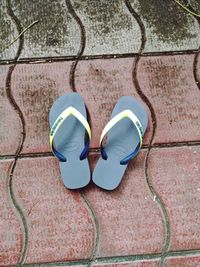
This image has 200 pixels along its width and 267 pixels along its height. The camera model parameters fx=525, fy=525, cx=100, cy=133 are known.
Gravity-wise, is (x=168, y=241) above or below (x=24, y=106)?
below

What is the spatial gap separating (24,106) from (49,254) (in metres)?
0.49

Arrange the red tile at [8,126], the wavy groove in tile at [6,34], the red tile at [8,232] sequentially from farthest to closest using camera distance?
the wavy groove in tile at [6,34]
the red tile at [8,126]
the red tile at [8,232]

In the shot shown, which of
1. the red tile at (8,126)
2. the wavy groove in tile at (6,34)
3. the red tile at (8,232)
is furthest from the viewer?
the wavy groove in tile at (6,34)

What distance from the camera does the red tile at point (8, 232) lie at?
156cm

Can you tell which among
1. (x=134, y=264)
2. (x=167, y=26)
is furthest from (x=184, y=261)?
(x=167, y=26)

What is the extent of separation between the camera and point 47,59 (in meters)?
1.79

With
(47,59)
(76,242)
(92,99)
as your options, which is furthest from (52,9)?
(76,242)

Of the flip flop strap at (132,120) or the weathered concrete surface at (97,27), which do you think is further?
the weathered concrete surface at (97,27)

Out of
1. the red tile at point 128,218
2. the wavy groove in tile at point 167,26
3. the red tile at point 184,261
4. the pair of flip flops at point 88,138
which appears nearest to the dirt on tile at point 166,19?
the wavy groove in tile at point 167,26

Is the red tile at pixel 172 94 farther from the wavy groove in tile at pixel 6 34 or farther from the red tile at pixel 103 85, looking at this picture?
the wavy groove in tile at pixel 6 34

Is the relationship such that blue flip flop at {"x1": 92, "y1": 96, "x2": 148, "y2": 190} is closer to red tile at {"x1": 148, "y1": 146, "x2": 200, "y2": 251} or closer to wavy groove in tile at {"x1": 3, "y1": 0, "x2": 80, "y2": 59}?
red tile at {"x1": 148, "y1": 146, "x2": 200, "y2": 251}

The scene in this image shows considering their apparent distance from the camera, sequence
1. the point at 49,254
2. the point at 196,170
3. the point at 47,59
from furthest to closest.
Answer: the point at 47,59
the point at 196,170
the point at 49,254

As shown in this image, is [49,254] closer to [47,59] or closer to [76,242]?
[76,242]

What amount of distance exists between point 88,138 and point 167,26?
503mm
